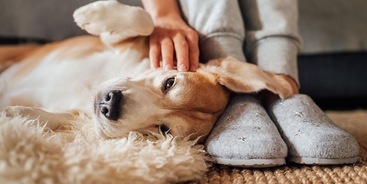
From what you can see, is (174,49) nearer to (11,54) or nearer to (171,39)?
(171,39)

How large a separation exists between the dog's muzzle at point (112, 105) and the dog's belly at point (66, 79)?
0.98 ft

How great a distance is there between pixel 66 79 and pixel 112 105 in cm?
52

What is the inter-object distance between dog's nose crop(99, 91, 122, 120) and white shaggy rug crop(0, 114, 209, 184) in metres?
0.06

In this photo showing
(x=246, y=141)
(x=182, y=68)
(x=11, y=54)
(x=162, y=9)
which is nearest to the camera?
(x=246, y=141)

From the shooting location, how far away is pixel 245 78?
4.06ft

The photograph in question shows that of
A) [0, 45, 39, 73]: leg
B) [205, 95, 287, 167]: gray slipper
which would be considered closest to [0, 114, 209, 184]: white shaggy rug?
[205, 95, 287, 167]: gray slipper

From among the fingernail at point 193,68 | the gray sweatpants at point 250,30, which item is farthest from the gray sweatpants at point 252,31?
the fingernail at point 193,68

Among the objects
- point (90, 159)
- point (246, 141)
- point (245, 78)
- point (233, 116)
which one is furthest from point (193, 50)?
point (90, 159)

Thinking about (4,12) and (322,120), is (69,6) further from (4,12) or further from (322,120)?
(322,120)

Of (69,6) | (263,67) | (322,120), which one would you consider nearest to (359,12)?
(263,67)

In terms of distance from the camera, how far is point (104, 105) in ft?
3.43

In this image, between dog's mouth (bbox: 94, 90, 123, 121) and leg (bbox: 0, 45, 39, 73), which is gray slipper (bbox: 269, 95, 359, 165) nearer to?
dog's mouth (bbox: 94, 90, 123, 121)

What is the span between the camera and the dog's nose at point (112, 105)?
40.6 inches

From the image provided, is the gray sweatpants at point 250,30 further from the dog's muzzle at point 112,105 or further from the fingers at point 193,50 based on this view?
the dog's muzzle at point 112,105
